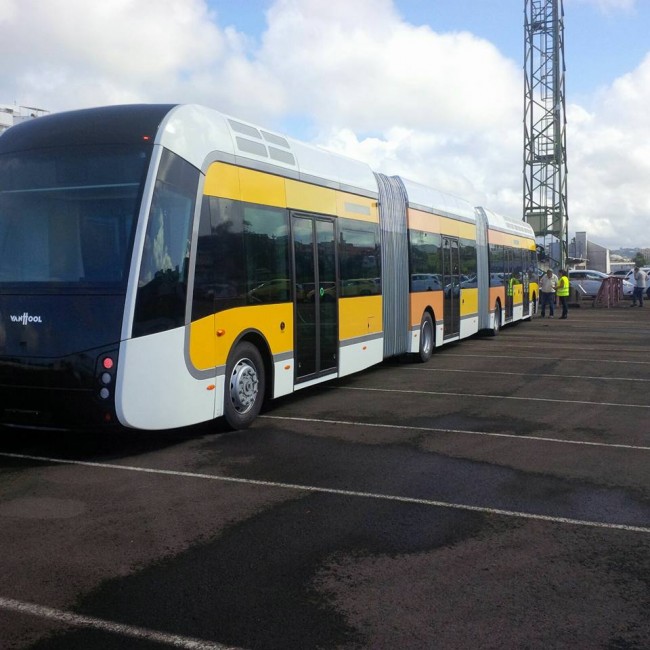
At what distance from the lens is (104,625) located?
3.84 meters

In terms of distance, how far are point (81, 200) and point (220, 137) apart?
5.40 ft

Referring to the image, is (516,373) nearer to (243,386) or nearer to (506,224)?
(243,386)

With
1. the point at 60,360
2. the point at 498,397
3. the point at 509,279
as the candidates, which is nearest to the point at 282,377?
the point at 60,360

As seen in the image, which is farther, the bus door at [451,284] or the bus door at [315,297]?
the bus door at [451,284]

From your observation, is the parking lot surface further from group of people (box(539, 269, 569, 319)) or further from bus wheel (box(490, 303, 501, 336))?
group of people (box(539, 269, 569, 319))

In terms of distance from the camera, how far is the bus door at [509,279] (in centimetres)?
2270

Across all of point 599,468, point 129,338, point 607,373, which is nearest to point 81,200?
point 129,338

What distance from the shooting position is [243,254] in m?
8.28

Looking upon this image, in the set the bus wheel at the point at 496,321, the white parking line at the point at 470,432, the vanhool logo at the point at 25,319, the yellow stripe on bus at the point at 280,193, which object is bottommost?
the white parking line at the point at 470,432

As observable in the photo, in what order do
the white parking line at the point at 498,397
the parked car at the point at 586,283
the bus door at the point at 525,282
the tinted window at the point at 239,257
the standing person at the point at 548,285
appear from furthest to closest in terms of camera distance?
the parked car at the point at 586,283 < the standing person at the point at 548,285 < the bus door at the point at 525,282 < the white parking line at the point at 498,397 < the tinted window at the point at 239,257

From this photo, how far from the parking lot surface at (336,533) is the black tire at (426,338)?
532 centimetres

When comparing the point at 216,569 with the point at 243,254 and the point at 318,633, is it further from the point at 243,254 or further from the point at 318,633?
the point at 243,254

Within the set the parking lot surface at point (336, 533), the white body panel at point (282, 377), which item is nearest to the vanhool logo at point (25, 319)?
the parking lot surface at point (336, 533)

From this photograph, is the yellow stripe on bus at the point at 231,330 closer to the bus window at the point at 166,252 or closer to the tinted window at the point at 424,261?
the bus window at the point at 166,252
